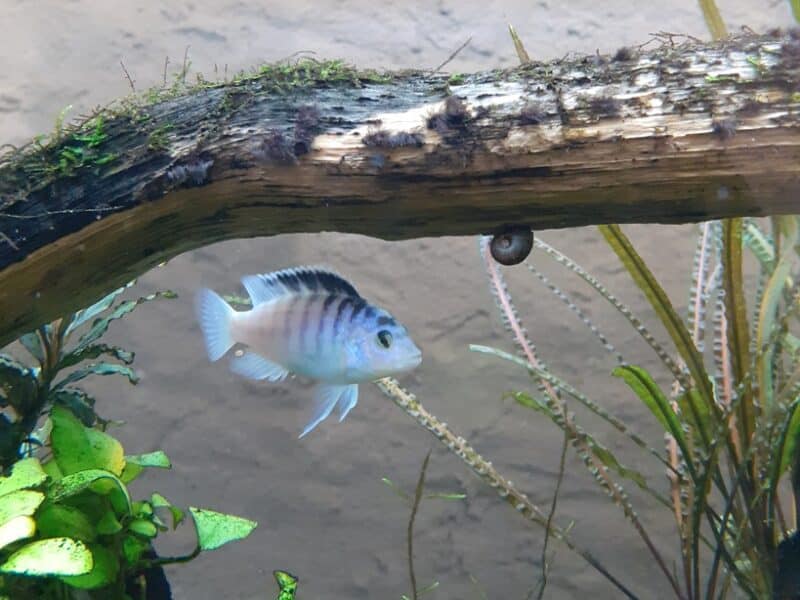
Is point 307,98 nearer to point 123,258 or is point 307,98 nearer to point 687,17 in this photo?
point 123,258

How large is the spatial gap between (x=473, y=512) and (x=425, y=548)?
251 millimetres

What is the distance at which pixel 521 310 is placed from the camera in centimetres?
308

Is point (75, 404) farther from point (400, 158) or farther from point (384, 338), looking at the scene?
point (400, 158)

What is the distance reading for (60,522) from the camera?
1.59m

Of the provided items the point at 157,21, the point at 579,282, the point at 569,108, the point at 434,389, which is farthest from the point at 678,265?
the point at 157,21

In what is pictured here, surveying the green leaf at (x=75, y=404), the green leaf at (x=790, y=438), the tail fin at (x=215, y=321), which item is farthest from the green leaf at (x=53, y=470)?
the green leaf at (x=790, y=438)

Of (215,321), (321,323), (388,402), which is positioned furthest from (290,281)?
(388,402)

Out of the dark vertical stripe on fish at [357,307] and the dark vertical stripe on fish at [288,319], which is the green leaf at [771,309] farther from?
the dark vertical stripe on fish at [288,319]

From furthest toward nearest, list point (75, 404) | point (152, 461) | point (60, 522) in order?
point (75, 404), point (152, 461), point (60, 522)

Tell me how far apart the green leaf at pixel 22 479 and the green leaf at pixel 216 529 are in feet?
1.12

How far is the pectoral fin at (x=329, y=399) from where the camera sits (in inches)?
64.9

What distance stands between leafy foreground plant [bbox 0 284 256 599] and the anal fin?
0.35 metres

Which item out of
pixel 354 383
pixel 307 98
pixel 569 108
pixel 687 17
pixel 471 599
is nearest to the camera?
pixel 569 108

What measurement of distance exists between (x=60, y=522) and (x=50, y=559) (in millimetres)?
249
